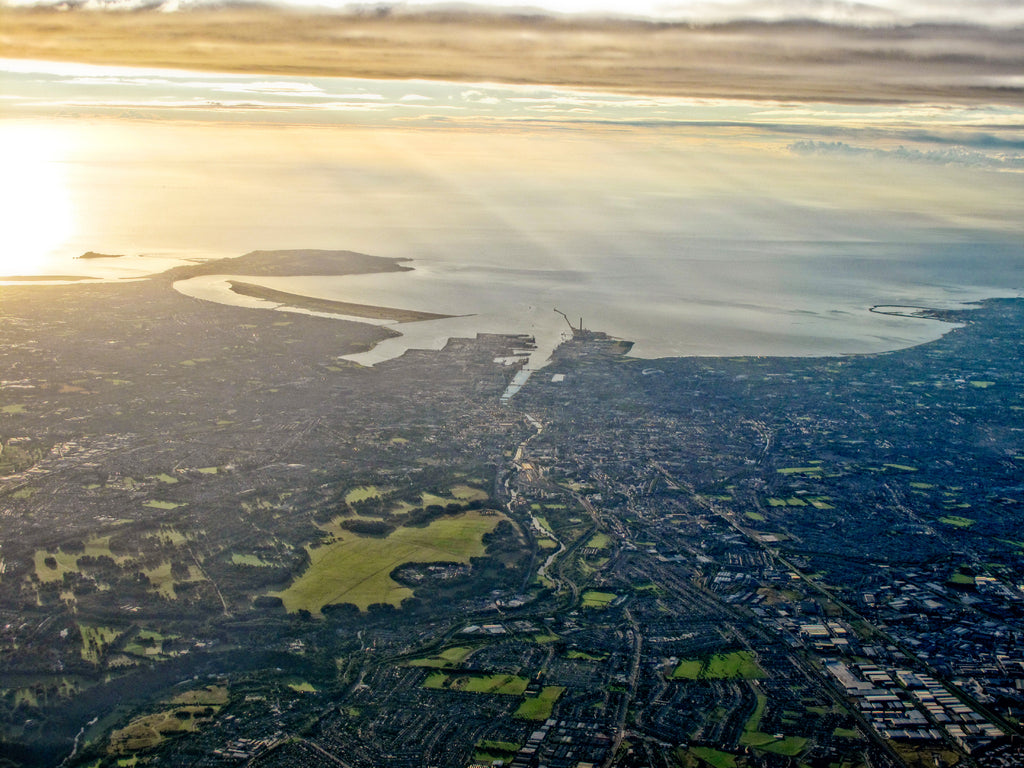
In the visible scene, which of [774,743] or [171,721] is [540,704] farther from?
[171,721]

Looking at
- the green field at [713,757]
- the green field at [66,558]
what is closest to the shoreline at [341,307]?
the green field at [66,558]

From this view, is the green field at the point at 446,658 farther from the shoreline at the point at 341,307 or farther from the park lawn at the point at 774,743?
the shoreline at the point at 341,307

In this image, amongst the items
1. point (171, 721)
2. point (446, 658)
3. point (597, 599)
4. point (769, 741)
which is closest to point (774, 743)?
point (769, 741)

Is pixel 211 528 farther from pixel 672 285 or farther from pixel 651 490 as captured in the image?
pixel 672 285

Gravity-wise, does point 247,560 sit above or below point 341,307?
above

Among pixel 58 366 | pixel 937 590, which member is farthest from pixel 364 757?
pixel 58 366
